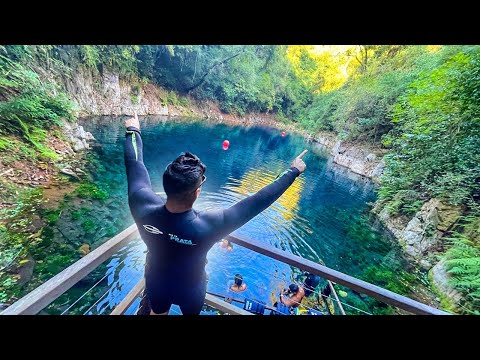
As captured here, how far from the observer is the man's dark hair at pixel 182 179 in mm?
1318

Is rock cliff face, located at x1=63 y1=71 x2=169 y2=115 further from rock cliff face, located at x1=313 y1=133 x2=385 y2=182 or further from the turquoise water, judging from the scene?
rock cliff face, located at x1=313 y1=133 x2=385 y2=182

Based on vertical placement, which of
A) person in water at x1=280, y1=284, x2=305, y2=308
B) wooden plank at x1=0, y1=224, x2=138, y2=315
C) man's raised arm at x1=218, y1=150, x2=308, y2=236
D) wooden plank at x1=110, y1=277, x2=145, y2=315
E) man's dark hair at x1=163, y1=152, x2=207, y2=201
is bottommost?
person in water at x1=280, y1=284, x2=305, y2=308

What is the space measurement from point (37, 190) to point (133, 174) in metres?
7.37

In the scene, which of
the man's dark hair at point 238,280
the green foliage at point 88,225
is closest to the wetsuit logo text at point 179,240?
the man's dark hair at point 238,280

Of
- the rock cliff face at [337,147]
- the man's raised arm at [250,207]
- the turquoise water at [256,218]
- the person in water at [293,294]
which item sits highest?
the man's raised arm at [250,207]

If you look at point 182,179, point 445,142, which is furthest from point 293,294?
point 445,142

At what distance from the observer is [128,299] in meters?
2.36

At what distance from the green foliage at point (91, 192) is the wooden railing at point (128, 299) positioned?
656 cm

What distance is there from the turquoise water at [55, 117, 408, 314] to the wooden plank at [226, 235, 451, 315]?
4.80 ft

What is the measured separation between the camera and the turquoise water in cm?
607

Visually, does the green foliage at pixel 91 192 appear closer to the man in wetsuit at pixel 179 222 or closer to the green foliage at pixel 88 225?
the green foliage at pixel 88 225

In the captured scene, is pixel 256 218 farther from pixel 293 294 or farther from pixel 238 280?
pixel 293 294

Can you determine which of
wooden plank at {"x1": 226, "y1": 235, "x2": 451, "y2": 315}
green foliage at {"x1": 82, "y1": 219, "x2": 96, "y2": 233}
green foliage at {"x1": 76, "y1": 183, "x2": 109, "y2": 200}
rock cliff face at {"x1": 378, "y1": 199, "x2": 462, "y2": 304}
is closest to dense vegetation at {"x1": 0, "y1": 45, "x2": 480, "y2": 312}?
rock cliff face at {"x1": 378, "y1": 199, "x2": 462, "y2": 304}
